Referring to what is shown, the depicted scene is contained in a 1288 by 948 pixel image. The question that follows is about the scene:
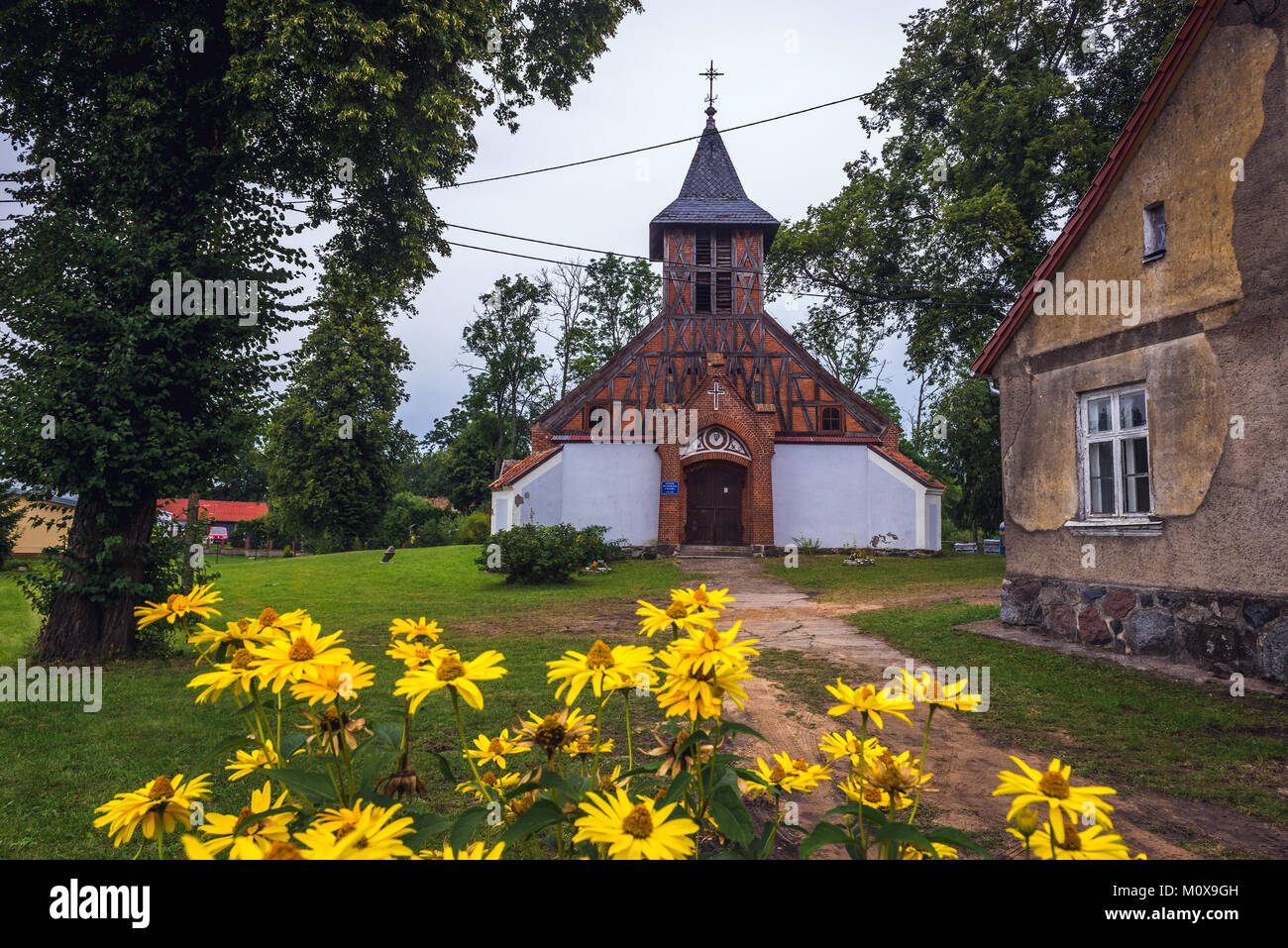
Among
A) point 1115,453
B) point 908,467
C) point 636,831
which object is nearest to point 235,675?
point 636,831

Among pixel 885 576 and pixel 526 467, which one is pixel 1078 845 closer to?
pixel 885 576

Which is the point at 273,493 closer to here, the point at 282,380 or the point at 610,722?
the point at 282,380

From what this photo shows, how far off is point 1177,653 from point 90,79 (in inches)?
579

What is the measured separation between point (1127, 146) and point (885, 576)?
12.1 metres

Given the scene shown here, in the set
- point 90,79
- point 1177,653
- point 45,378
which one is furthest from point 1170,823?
point 90,79

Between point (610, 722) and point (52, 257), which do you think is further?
point (52, 257)

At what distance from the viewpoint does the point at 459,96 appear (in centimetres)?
994

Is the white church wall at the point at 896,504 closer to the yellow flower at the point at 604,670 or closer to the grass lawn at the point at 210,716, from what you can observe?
the grass lawn at the point at 210,716

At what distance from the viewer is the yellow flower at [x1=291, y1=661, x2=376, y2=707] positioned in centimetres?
139

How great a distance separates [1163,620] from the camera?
8.09 meters

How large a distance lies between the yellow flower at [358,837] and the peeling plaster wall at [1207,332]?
29.1 feet

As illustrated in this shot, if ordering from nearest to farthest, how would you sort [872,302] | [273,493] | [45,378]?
[45,378] < [872,302] < [273,493]
